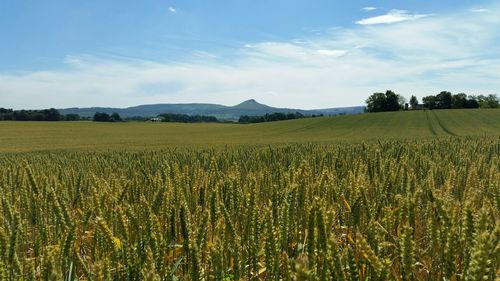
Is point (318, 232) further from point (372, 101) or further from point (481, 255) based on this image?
point (372, 101)

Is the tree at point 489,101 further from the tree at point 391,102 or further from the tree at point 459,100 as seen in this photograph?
the tree at point 391,102

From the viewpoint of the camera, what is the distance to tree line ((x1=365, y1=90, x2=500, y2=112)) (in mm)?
136000

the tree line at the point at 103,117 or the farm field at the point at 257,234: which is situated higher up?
the tree line at the point at 103,117

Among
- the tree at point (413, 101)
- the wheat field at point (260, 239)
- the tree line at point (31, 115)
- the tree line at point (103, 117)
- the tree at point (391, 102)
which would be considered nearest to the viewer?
the wheat field at point (260, 239)

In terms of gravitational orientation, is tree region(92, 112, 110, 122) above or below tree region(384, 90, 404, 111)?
below

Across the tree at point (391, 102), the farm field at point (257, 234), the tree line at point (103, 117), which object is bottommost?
the farm field at point (257, 234)

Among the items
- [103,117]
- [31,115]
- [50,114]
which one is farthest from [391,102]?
[31,115]

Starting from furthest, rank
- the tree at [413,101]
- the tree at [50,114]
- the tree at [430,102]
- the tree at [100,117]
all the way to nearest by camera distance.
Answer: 1. the tree at [413,101]
2. the tree at [430,102]
3. the tree at [100,117]
4. the tree at [50,114]

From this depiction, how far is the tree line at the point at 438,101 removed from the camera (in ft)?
446

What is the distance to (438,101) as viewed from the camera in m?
148

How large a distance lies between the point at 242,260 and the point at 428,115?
84.3m

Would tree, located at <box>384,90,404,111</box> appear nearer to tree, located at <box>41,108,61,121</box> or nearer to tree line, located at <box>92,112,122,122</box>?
tree line, located at <box>92,112,122,122</box>

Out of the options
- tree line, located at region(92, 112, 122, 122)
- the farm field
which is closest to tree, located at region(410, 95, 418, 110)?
tree line, located at region(92, 112, 122, 122)

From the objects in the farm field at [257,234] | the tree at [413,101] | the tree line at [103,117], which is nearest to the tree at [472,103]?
the tree at [413,101]
